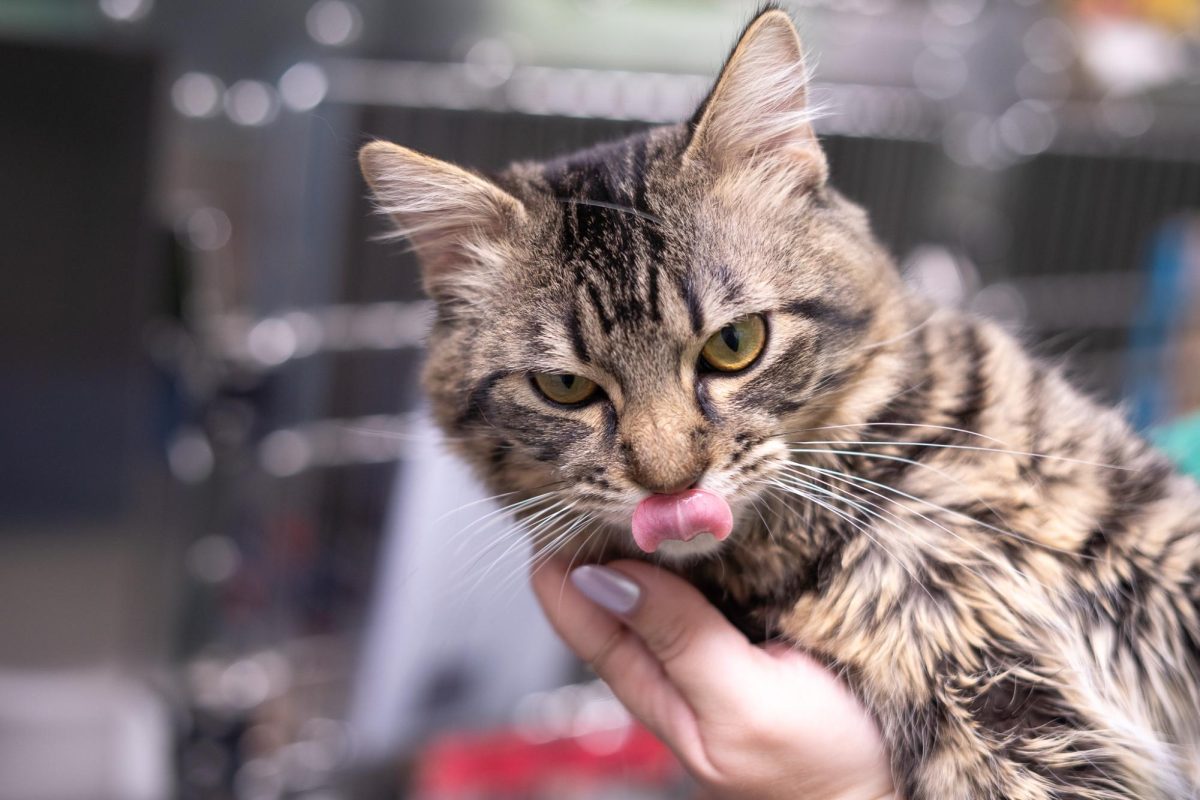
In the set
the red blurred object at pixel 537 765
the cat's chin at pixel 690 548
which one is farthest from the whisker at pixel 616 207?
the red blurred object at pixel 537 765

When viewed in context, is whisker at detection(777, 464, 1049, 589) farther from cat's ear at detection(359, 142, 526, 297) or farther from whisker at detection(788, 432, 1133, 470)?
cat's ear at detection(359, 142, 526, 297)

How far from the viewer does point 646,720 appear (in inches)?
32.4

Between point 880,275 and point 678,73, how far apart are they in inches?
32.1

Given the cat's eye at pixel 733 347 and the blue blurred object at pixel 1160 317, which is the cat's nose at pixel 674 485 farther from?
the blue blurred object at pixel 1160 317

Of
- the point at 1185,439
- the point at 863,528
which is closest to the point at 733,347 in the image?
the point at 863,528

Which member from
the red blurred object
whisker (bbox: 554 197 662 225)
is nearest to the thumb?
whisker (bbox: 554 197 662 225)

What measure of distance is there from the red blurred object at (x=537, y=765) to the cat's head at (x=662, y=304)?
94cm

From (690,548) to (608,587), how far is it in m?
0.11

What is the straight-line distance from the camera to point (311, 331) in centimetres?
129

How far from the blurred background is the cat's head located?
21 centimetres

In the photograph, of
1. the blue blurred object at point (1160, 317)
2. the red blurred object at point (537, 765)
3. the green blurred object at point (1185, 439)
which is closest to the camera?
the green blurred object at point (1185, 439)

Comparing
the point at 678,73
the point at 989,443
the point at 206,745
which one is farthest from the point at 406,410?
the point at 989,443

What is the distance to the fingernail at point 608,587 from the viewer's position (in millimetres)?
750

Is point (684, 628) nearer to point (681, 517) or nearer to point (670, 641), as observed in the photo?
point (670, 641)
